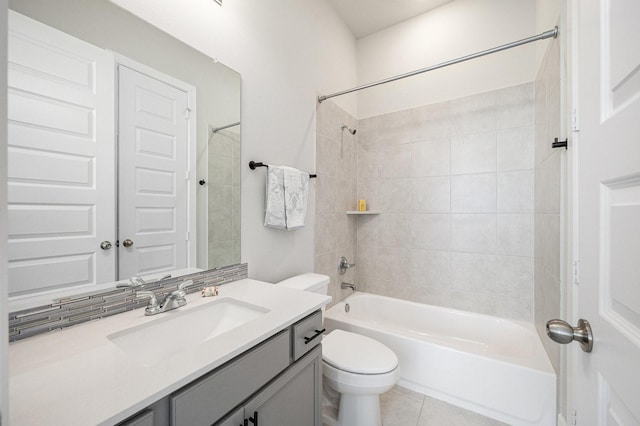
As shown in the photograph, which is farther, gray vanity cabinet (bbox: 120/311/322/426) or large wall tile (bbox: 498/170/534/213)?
large wall tile (bbox: 498/170/534/213)

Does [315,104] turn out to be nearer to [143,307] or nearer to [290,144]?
[290,144]

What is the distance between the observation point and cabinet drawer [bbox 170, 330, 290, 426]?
0.62 m

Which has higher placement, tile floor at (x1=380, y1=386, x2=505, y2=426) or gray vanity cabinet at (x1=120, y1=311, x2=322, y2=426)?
gray vanity cabinet at (x1=120, y1=311, x2=322, y2=426)

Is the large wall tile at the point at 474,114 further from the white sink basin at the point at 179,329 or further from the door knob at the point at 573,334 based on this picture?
the white sink basin at the point at 179,329

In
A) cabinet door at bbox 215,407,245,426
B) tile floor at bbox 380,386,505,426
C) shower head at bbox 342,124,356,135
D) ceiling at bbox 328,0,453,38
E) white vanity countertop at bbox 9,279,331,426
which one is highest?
ceiling at bbox 328,0,453,38

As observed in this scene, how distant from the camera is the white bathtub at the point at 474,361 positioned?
56.6 inches

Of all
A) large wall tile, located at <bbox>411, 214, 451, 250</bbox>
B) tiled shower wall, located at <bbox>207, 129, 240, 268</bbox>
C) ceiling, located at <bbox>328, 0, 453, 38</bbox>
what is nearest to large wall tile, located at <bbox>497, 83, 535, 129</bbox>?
large wall tile, located at <bbox>411, 214, 451, 250</bbox>

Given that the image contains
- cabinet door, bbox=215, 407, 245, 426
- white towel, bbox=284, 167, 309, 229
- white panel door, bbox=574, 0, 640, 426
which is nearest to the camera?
white panel door, bbox=574, 0, 640, 426

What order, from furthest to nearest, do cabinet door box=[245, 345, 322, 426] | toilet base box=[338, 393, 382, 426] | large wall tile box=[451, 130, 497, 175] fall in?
1. large wall tile box=[451, 130, 497, 175]
2. toilet base box=[338, 393, 382, 426]
3. cabinet door box=[245, 345, 322, 426]

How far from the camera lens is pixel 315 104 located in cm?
208

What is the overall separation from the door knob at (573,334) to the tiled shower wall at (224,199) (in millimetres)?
1308

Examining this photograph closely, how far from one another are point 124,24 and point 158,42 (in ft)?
0.41

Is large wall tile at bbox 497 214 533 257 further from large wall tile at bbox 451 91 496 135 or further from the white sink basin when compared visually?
the white sink basin

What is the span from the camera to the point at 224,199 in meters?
1.39
